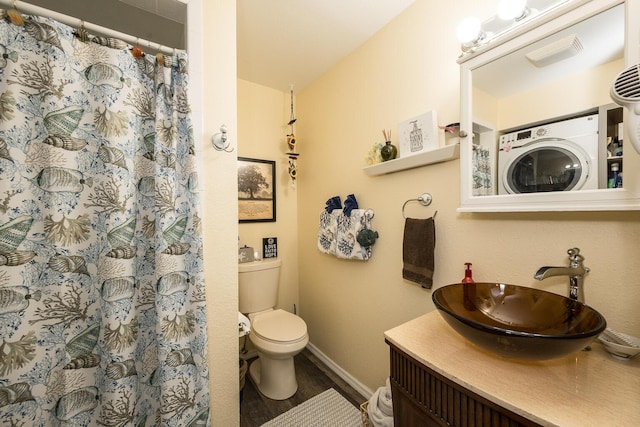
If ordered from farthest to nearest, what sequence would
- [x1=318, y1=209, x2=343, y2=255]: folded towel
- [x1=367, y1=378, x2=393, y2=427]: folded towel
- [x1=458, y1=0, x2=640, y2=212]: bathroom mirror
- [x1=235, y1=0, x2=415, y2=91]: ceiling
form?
[x1=318, y1=209, x2=343, y2=255]: folded towel
[x1=235, y1=0, x2=415, y2=91]: ceiling
[x1=367, y1=378, x2=393, y2=427]: folded towel
[x1=458, y1=0, x2=640, y2=212]: bathroom mirror

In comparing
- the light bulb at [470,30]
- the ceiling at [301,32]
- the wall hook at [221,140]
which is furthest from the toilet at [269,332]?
the light bulb at [470,30]

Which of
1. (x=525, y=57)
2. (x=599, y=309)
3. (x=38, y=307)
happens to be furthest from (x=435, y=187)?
(x=38, y=307)

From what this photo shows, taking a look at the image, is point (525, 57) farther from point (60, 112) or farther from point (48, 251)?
point (48, 251)

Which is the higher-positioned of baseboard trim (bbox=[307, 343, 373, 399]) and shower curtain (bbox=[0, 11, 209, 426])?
shower curtain (bbox=[0, 11, 209, 426])

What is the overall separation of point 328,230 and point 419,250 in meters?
0.75

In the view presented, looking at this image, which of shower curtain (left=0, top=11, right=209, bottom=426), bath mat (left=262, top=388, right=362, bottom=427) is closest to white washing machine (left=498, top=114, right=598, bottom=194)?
shower curtain (left=0, top=11, right=209, bottom=426)

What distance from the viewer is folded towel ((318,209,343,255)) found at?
1.82m

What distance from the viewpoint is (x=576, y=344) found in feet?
1.99

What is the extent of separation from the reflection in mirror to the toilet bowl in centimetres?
140

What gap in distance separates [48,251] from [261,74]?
1.85 meters

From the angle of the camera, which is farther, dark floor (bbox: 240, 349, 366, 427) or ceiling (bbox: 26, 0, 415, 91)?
dark floor (bbox: 240, 349, 366, 427)

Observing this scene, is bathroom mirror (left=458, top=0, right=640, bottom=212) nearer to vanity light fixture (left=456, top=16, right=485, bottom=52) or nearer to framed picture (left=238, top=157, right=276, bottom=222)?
vanity light fixture (left=456, top=16, right=485, bottom=52)

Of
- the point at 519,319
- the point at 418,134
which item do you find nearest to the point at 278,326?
the point at 519,319

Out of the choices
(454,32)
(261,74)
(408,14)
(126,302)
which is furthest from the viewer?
(261,74)
